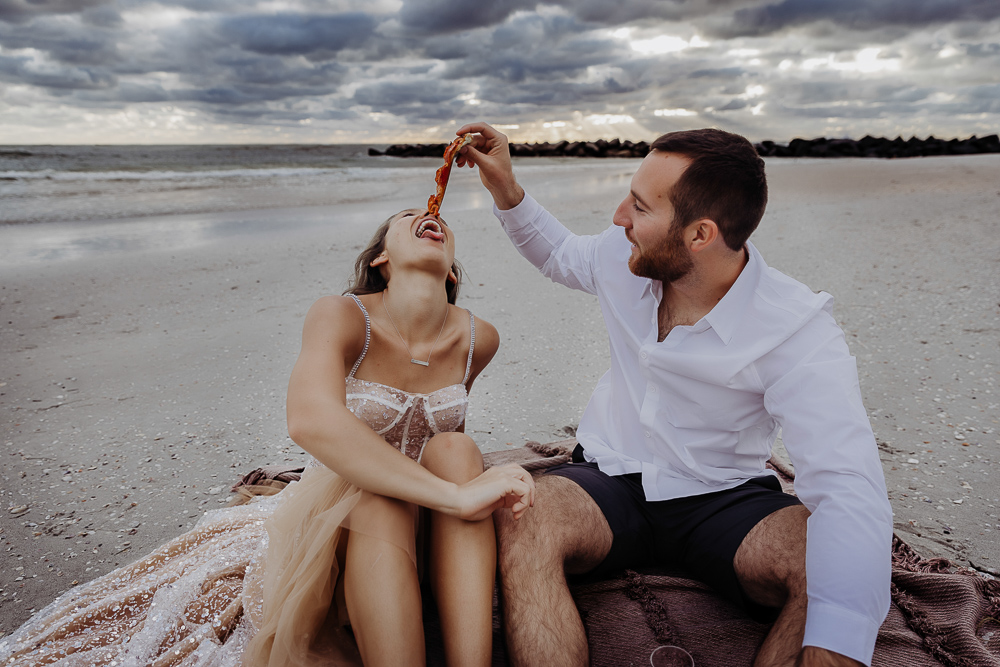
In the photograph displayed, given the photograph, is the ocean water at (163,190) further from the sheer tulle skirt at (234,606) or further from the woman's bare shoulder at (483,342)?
the woman's bare shoulder at (483,342)

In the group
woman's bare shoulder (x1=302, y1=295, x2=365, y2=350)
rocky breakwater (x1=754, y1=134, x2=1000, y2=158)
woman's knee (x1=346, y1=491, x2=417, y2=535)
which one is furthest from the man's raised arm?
rocky breakwater (x1=754, y1=134, x2=1000, y2=158)

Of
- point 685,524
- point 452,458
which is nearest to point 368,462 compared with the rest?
point 452,458

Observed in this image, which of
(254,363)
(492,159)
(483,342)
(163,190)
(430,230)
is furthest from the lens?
(163,190)

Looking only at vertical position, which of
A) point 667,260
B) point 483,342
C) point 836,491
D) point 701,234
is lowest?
point 836,491

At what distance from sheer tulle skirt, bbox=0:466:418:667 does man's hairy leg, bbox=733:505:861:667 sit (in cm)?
112

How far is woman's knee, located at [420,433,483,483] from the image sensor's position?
83.7 inches

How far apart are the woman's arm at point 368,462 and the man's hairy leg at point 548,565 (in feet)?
0.52

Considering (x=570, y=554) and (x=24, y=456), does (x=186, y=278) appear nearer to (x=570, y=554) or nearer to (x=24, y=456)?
(x=24, y=456)

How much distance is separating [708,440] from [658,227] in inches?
31.8

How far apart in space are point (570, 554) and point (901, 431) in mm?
2803

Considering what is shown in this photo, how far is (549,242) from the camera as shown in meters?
3.16

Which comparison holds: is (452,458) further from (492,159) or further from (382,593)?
(492,159)

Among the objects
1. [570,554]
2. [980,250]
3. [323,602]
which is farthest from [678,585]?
[980,250]

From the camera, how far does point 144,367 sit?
15.4 ft
